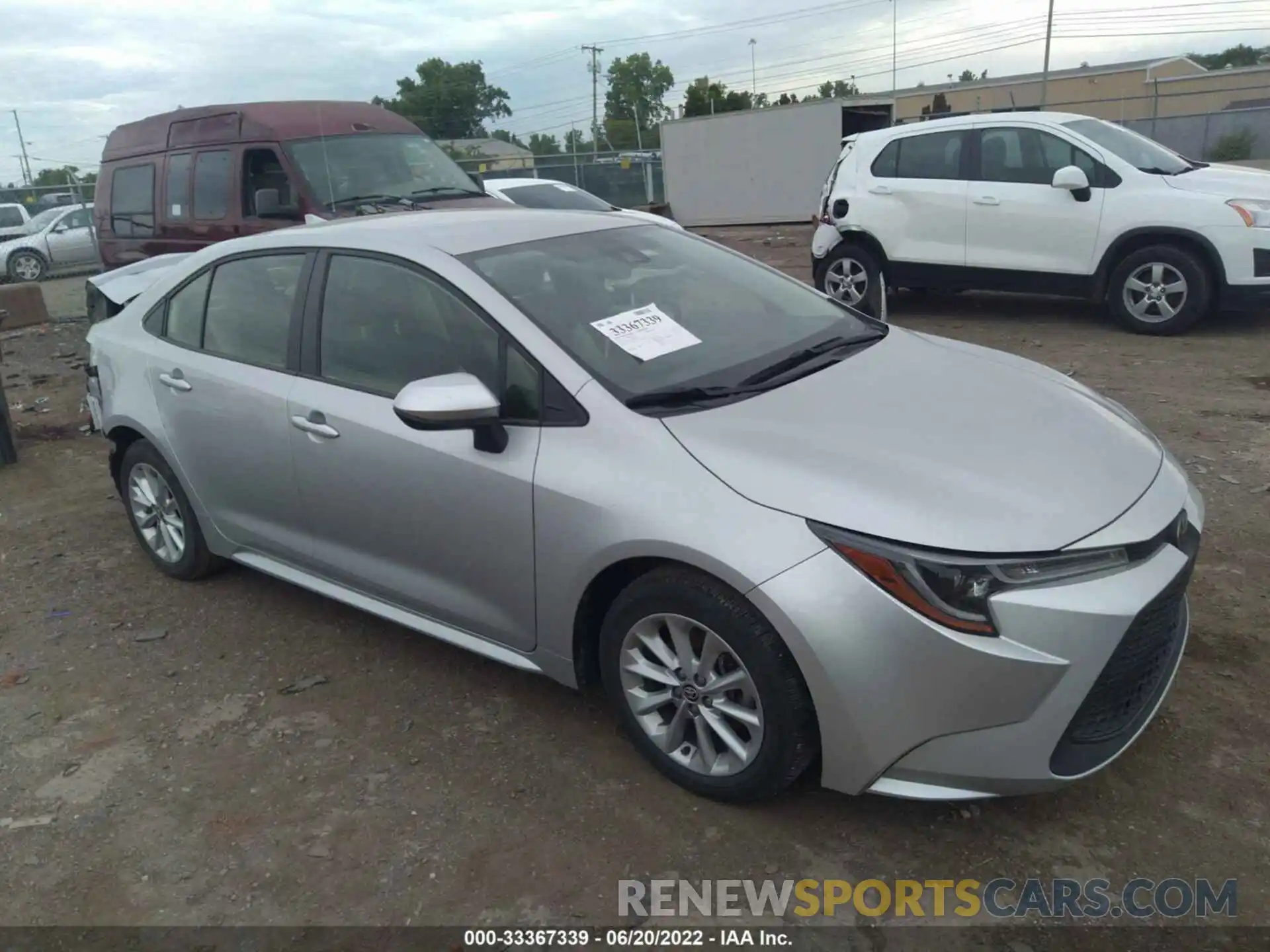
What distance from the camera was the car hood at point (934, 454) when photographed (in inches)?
95.0

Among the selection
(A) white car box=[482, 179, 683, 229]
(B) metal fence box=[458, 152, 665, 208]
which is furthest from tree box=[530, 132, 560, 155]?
(A) white car box=[482, 179, 683, 229]

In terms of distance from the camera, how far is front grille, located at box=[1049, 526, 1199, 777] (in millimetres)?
2402

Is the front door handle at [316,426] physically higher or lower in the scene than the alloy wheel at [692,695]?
higher

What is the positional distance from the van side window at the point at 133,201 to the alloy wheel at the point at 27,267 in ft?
36.2

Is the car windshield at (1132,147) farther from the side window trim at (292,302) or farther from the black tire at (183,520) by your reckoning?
the black tire at (183,520)

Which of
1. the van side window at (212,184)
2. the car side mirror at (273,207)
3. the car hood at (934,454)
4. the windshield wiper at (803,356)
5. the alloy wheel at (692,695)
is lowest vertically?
the alloy wheel at (692,695)

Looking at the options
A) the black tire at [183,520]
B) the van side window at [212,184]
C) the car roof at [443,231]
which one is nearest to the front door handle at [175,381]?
the black tire at [183,520]

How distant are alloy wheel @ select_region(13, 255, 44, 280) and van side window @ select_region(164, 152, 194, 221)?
12188 mm

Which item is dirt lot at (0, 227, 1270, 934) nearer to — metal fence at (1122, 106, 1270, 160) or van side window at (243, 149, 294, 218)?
van side window at (243, 149, 294, 218)

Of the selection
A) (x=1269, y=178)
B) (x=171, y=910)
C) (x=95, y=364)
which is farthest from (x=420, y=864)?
(x=1269, y=178)

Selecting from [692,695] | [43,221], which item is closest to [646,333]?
[692,695]

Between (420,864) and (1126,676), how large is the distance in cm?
193

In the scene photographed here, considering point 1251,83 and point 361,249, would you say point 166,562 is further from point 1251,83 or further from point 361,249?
point 1251,83

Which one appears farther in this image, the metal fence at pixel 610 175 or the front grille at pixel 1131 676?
the metal fence at pixel 610 175
